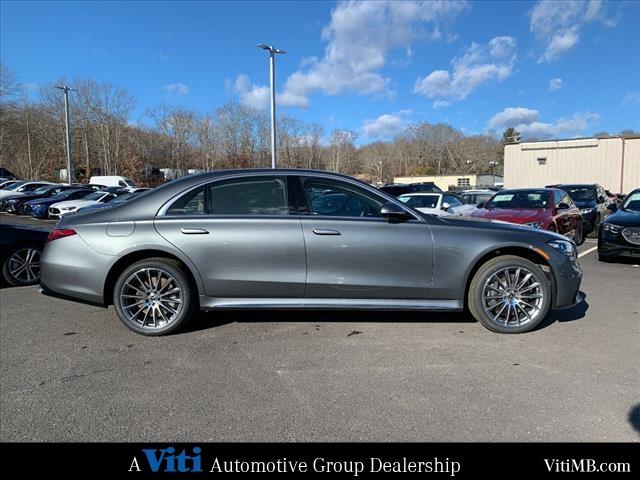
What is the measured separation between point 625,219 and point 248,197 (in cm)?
775

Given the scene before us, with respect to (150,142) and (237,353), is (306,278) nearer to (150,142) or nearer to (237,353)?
(237,353)

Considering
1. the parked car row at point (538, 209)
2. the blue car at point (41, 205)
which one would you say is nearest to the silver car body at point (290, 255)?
the parked car row at point (538, 209)

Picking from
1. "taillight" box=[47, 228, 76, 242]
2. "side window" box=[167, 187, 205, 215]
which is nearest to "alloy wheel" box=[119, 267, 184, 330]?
"side window" box=[167, 187, 205, 215]

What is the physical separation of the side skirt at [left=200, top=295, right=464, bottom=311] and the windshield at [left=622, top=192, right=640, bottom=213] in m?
7.45

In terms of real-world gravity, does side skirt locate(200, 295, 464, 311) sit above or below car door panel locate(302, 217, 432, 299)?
below

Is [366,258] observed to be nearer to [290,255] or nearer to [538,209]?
[290,255]

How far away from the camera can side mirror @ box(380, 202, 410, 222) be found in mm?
4141

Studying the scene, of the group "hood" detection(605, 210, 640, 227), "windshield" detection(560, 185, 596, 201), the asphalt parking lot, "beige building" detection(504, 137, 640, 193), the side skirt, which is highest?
"beige building" detection(504, 137, 640, 193)

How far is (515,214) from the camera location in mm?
8836

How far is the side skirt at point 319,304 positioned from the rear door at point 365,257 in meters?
0.05

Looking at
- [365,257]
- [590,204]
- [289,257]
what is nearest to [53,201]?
[289,257]

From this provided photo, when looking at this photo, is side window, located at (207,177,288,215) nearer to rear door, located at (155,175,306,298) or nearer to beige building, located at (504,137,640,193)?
rear door, located at (155,175,306,298)

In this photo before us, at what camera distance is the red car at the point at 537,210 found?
8.65 m
